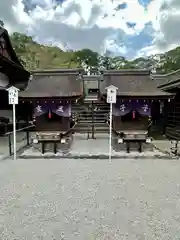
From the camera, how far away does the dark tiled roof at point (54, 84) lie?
10289 millimetres

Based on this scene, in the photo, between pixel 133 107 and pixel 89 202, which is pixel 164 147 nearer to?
pixel 133 107

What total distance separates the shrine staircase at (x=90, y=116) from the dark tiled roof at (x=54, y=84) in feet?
12.1

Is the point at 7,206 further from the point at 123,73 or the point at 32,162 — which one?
the point at 123,73

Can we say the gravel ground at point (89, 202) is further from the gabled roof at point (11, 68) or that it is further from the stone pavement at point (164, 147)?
the gabled roof at point (11, 68)

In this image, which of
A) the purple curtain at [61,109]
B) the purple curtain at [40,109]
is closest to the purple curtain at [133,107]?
the purple curtain at [61,109]

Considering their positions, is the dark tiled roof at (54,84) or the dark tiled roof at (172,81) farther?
the dark tiled roof at (172,81)

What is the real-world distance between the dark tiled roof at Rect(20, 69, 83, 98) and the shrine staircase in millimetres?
3692

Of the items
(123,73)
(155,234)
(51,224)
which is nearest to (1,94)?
(123,73)

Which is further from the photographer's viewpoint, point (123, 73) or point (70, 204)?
point (123, 73)

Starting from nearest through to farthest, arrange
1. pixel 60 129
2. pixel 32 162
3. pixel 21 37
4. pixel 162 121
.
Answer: pixel 32 162, pixel 60 129, pixel 162 121, pixel 21 37

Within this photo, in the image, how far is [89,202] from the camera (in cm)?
410

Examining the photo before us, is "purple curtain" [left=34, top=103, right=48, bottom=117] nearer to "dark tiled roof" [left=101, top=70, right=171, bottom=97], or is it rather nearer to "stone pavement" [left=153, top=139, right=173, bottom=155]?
"dark tiled roof" [left=101, top=70, right=171, bottom=97]

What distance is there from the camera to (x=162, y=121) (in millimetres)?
16031

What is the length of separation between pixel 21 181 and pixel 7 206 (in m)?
1.43
